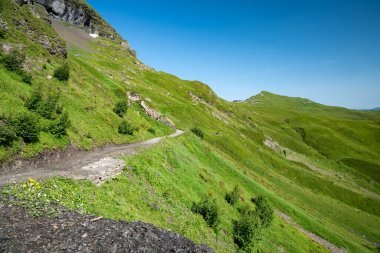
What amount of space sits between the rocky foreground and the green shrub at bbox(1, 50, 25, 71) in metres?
27.1

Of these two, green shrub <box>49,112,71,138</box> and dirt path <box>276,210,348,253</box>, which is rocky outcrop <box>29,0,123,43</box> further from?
dirt path <box>276,210,348,253</box>

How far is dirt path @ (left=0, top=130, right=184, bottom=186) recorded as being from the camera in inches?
848

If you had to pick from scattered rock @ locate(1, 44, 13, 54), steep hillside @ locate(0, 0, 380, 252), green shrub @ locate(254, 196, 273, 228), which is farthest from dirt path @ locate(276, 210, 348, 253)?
scattered rock @ locate(1, 44, 13, 54)

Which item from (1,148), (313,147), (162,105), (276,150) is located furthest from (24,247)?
(313,147)

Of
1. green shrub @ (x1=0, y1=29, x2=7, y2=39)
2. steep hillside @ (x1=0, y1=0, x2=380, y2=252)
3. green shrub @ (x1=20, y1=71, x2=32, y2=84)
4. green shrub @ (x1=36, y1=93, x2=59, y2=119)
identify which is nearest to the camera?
steep hillside @ (x1=0, y1=0, x2=380, y2=252)

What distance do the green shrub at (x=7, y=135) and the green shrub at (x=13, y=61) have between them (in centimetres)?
1591

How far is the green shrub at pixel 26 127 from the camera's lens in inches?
985

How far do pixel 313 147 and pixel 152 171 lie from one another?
591ft

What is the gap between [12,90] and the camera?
3147 centimetres

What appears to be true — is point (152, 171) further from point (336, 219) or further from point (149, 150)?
point (336, 219)

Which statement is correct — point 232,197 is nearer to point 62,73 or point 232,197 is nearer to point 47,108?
point 47,108

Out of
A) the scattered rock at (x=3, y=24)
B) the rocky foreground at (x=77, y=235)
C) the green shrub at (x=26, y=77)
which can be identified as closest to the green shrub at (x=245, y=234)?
the rocky foreground at (x=77, y=235)

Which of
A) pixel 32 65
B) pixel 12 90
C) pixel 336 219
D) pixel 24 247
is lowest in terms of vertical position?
pixel 336 219

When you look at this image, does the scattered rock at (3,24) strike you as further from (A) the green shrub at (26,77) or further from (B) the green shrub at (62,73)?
(A) the green shrub at (26,77)
